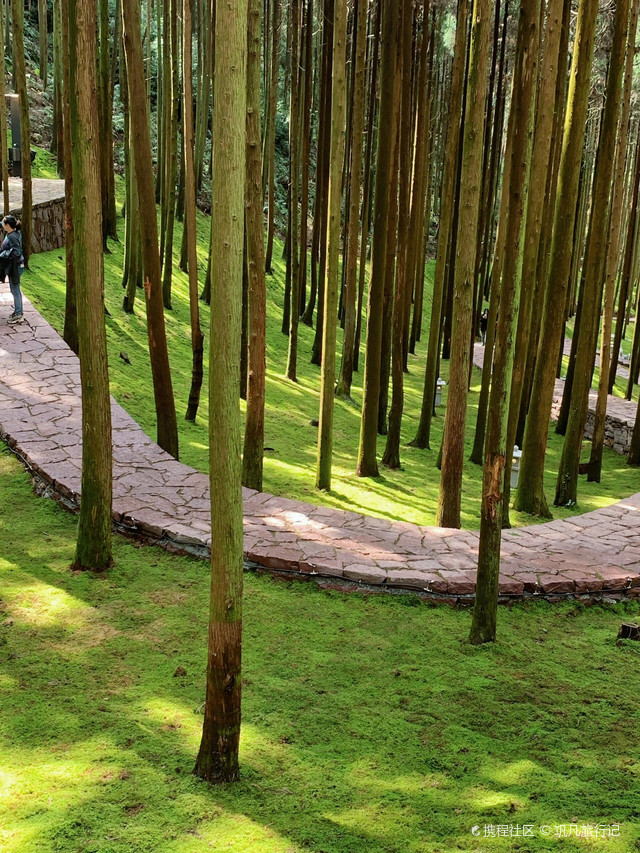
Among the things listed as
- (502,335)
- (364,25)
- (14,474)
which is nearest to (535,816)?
(502,335)

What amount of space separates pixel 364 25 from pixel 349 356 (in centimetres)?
491

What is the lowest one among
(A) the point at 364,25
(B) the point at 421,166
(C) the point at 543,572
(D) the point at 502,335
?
(C) the point at 543,572

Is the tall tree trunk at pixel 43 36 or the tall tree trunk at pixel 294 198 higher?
the tall tree trunk at pixel 43 36

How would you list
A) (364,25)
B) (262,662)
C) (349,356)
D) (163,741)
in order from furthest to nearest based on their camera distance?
(349,356) < (364,25) < (262,662) < (163,741)

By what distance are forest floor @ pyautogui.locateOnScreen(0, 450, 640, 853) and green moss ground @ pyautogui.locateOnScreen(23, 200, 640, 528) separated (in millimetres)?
2538

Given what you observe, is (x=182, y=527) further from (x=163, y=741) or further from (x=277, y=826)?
(x=277, y=826)

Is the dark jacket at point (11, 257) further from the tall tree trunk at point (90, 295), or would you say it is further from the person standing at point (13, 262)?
the tall tree trunk at point (90, 295)

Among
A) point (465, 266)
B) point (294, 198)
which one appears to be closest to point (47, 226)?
point (294, 198)

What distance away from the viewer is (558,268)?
7387 millimetres

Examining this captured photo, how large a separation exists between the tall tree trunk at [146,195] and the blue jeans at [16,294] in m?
3.52

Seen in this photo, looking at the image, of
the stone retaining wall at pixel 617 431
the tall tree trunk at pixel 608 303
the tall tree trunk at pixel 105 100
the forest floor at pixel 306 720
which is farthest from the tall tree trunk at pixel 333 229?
the stone retaining wall at pixel 617 431

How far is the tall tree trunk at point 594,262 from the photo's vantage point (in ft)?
23.7

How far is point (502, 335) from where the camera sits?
4555 millimetres

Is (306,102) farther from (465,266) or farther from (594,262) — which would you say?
(465,266)
